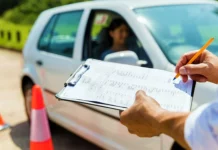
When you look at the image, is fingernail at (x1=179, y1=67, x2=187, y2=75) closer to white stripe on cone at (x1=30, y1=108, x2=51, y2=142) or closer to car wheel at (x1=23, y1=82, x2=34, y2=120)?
white stripe on cone at (x1=30, y1=108, x2=51, y2=142)

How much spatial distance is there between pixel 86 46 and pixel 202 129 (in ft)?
10.7

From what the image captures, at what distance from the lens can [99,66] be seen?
2.22 meters

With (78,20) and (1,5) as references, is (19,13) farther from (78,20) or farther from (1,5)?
(78,20)

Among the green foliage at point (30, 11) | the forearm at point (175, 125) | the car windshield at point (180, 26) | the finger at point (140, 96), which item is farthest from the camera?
the green foliage at point (30, 11)

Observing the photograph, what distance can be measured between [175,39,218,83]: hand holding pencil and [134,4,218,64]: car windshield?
155cm

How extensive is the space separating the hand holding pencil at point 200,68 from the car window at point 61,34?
8.92 feet

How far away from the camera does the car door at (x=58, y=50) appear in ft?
15.4

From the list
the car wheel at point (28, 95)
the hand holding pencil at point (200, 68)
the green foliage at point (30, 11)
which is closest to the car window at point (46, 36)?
the car wheel at point (28, 95)

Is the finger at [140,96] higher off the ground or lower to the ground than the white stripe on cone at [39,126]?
higher

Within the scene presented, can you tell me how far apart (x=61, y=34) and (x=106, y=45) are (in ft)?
3.25

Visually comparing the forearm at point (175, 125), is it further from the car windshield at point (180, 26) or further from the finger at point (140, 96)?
the car windshield at point (180, 26)

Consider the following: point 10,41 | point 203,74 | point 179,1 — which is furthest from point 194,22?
point 10,41

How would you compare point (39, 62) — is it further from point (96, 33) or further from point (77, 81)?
point (77, 81)

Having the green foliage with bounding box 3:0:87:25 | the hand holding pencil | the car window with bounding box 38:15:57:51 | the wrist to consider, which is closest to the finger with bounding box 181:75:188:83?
the hand holding pencil
